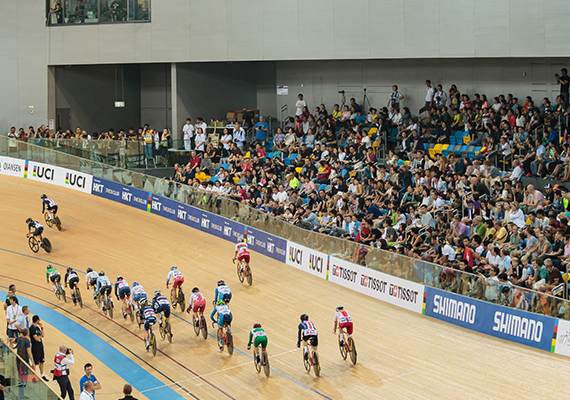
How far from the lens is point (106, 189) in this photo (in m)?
23.0

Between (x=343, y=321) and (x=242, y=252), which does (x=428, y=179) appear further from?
(x=343, y=321)

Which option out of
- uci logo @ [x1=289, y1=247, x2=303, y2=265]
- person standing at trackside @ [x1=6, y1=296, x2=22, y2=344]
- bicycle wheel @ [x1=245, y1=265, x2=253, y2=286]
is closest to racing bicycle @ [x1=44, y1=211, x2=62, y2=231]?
bicycle wheel @ [x1=245, y1=265, x2=253, y2=286]

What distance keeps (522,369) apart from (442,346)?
1566 millimetres

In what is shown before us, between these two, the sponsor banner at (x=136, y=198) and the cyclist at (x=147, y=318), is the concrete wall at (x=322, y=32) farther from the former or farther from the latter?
the cyclist at (x=147, y=318)

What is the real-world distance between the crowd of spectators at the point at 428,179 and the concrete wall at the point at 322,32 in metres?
1.54

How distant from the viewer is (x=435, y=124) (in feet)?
66.3

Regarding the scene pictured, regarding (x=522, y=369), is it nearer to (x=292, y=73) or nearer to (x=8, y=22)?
(x=292, y=73)

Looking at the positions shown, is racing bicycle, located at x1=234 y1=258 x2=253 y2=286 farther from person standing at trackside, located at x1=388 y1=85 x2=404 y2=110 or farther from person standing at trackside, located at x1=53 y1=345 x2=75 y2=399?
person standing at trackside, located at x1=388 y1=85 x2=404 y2=110

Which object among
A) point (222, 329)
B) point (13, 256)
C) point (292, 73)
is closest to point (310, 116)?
point (292, 73)

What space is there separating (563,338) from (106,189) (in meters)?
16.3

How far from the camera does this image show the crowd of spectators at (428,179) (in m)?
13.1

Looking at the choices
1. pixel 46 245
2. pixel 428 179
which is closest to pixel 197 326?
pixel 46 245

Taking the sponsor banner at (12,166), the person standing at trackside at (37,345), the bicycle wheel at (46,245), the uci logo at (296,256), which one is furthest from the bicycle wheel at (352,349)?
the sponsor banner at (12,166)

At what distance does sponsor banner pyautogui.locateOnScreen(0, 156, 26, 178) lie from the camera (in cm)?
2480
